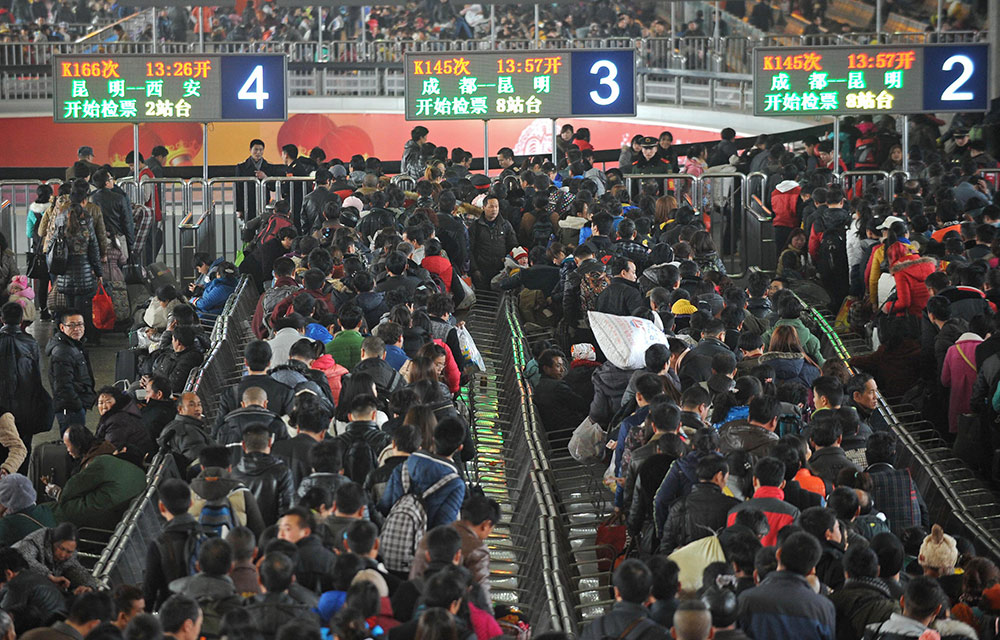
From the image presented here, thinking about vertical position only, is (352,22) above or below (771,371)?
above

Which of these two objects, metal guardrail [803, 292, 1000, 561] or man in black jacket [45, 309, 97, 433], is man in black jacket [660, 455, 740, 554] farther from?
man in black jacket [45, 309, 97, 433]

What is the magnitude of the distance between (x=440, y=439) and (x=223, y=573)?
1765mm

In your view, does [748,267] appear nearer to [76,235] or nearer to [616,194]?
[616,194]

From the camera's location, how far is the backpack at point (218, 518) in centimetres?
834

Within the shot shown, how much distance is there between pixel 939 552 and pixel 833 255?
8052 mm

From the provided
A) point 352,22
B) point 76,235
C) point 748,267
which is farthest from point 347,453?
point 352,22

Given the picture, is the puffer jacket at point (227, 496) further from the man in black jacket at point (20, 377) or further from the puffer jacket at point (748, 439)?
the man in black jacket at point (20, 377)

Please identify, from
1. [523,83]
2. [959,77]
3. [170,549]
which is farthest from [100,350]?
[959,77]

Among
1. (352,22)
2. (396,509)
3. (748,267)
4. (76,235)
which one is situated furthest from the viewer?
(352,22)

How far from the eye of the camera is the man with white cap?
30.6 feet

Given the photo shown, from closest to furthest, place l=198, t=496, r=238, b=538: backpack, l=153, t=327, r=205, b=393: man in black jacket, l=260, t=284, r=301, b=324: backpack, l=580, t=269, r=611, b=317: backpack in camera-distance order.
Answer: l=198, t=496, r=238, b=538: backpack, l=153, t=327, r=205, b=393: man in black jacket, l=260, t=284, r=301, b=324: backpack, l=580, t=269, r=611, b=317: backpack

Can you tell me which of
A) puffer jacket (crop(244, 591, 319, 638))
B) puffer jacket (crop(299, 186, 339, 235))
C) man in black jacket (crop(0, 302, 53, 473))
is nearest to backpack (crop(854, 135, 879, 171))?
puffer jacket (crop(299, 186, 339, 235))

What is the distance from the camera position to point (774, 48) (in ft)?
66.1

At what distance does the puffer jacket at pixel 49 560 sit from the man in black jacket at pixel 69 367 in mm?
4539
